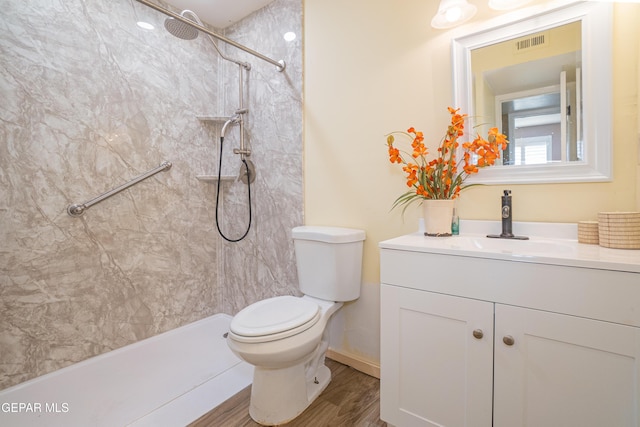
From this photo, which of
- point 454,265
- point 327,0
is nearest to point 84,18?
point 327,0

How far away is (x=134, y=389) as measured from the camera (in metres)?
1.54

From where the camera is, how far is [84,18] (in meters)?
1.59

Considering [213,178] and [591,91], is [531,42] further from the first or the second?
[213,178]

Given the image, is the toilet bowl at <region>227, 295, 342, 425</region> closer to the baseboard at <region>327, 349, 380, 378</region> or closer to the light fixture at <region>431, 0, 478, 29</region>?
the baseboard at <region>327, 349, 380, 378</region>

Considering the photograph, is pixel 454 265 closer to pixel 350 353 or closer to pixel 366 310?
pixel 366 310

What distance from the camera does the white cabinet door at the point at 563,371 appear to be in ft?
2.42

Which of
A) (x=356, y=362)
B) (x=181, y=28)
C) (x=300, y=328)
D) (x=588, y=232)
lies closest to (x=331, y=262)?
(x=300, y=328)

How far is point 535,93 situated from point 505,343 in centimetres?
99

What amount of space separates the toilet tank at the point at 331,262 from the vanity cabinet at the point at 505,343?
0.40m

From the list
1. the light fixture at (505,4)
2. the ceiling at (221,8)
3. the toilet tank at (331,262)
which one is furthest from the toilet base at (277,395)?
the ceiling at (221,8)

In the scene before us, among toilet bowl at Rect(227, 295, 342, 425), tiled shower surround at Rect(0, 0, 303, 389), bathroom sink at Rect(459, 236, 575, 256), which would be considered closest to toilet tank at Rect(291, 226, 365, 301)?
toilet bowl at Rect(227, 295, 342, 425)

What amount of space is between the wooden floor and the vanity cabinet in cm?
23

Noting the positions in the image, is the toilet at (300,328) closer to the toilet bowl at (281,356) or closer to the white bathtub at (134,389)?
the toilet bowl at (281,356)

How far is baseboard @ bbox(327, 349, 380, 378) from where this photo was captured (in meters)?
1.57
